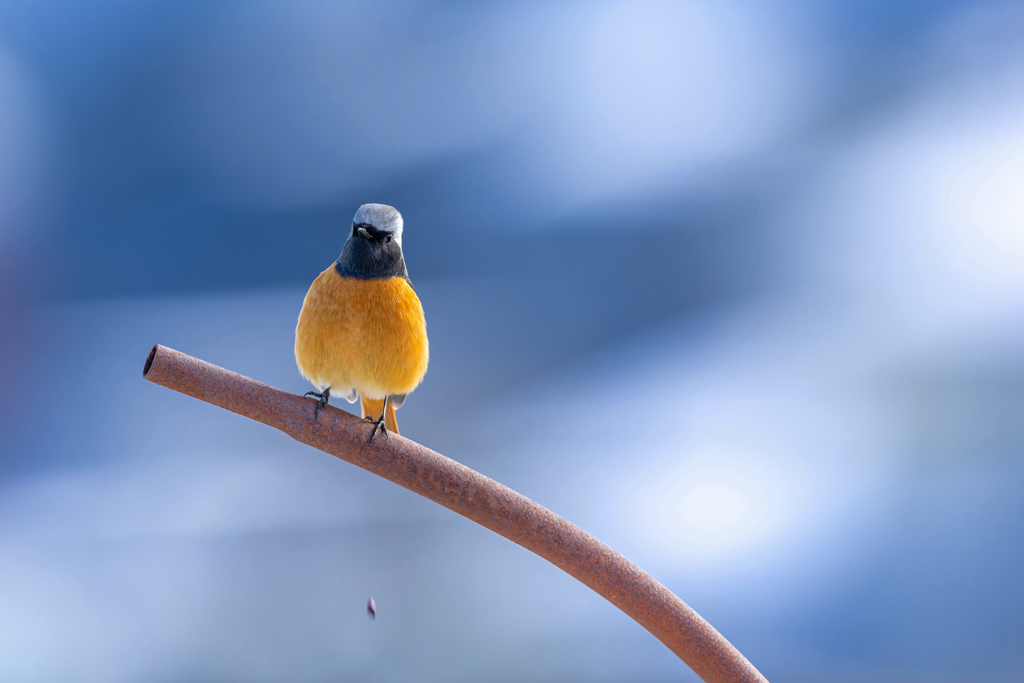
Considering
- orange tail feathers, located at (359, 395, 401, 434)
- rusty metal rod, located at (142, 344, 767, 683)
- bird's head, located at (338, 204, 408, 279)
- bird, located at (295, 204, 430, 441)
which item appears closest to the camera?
rusty metal rod, located at (142, 344, 767, 683)

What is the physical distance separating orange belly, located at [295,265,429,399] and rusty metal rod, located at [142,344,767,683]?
0.23 m

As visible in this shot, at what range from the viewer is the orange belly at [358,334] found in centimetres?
97

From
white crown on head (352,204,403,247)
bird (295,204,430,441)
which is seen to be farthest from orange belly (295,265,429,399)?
white crown on head (352,204,403,247)

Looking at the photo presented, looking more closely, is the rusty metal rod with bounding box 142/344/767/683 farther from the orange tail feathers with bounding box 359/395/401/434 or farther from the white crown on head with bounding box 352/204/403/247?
the orange tail feathers with bounding box 359/395/401/434

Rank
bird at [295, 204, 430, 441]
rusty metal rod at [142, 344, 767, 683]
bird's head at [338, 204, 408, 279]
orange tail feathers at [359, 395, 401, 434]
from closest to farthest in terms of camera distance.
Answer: rusty metal rod at [142, 344, 767, 683]
bird's head at [338, 204, 408, 279]
bird at [295, 204, 430, 441]
orange tail feathers at [359, 395, 401, 434]

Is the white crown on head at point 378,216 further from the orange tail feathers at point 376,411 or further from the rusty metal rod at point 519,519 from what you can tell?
the orange tail feathers at point 376,411

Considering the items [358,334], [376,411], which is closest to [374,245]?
[358,334]

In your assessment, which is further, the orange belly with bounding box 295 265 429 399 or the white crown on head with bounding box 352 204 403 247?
the orange belly with bounding box 295 265 429 399

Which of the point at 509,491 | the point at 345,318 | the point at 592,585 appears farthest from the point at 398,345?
the point at 592,585

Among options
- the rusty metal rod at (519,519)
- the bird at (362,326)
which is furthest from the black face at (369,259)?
the rusty metal rod at (519,519)

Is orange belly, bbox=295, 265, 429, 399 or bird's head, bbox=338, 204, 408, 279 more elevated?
bird's head, bbox=338, 204, 408, 279

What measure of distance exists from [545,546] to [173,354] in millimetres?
439

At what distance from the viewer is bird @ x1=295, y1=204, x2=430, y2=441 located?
0.96 meters

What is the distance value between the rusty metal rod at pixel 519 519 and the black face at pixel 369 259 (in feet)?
0.83
